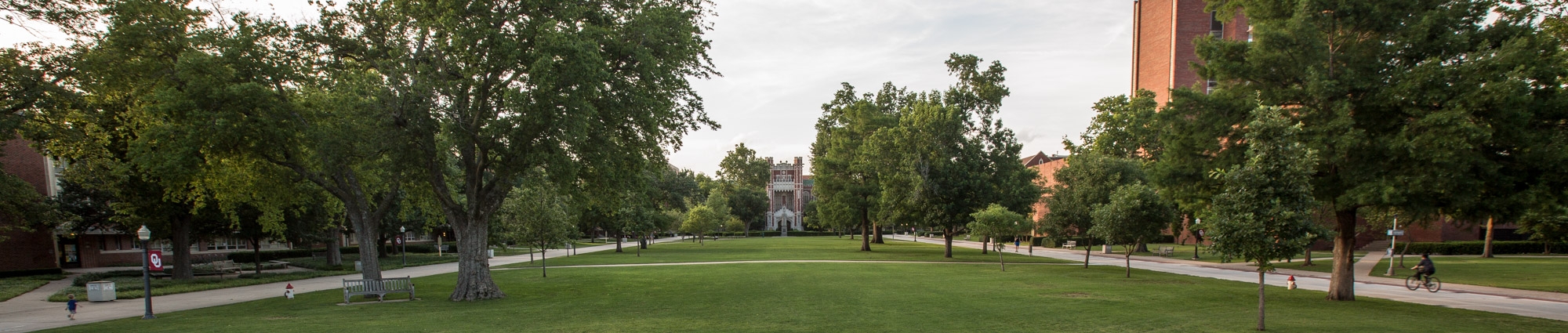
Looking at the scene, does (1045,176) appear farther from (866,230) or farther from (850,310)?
(850,310)

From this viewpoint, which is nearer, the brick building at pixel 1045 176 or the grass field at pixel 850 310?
the grass field at pixel 850 310

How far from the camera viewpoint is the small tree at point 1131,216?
81.6 ft

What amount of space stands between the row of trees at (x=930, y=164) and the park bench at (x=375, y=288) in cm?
2528

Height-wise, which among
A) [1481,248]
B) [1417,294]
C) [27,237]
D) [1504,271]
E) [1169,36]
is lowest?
[1481,248]

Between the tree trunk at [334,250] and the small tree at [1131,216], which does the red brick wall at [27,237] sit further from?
the small tree at [1131,216]

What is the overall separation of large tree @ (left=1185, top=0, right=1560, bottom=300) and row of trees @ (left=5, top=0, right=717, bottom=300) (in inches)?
534

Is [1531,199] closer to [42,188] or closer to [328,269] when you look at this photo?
[328,269]

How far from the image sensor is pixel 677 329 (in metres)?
12.3

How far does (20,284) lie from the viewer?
84.5 ft

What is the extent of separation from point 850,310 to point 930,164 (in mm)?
23879


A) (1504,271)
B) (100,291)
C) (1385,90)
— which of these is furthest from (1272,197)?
(100,291)

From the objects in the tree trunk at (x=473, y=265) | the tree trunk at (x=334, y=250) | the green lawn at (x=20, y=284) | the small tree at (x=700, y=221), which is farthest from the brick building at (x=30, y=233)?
the small tree at (x=700, y=221)

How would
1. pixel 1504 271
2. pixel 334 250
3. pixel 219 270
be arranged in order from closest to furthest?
pixel 1504 271 → pixel 219 270 → pixel 334 250

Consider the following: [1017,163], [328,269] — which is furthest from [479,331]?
[1017,163]
